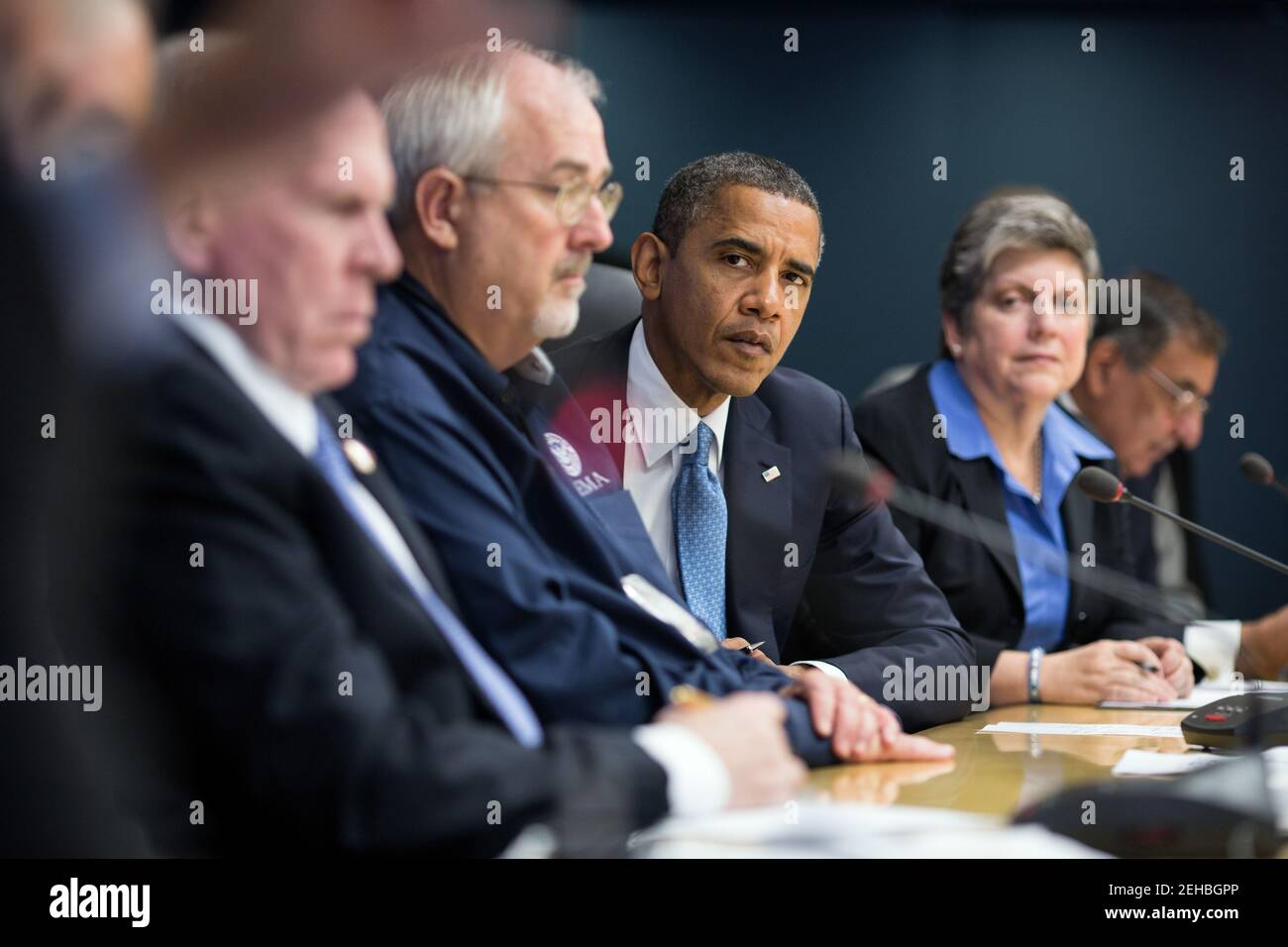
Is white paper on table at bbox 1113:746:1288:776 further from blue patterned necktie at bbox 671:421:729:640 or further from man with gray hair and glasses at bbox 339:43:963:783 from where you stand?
blue patterned necktie at bbox 671:421:729:640

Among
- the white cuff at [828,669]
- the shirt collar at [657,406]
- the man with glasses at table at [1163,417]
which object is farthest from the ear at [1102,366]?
the white cuff at [828,669]

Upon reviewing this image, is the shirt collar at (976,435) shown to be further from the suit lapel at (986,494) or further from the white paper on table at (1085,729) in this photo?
the white paper on table at (1085,729)

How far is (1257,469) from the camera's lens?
6.70ft

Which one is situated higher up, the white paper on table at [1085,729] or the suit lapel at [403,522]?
the suit lapel at [403,522]

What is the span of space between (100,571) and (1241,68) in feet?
5.94

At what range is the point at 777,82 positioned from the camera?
6.36ft

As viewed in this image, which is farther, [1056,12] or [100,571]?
[1056,12]

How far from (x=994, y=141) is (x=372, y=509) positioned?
134 centimetres

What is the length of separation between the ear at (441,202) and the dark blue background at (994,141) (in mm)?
316

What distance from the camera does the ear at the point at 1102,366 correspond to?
278 cm

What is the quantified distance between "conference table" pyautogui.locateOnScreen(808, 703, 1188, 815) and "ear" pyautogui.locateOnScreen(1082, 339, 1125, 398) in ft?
3.41

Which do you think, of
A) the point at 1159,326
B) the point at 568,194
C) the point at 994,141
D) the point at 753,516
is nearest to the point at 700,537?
the point at 753,516
